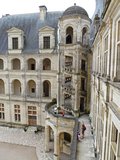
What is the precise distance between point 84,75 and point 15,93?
10147 mm

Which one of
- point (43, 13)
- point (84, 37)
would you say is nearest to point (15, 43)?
point (43, 13)

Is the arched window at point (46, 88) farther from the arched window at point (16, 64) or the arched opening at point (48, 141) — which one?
the arched opening at point (48, 141)

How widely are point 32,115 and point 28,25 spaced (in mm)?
11359

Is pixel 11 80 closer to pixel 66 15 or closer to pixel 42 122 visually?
pixel 42 122

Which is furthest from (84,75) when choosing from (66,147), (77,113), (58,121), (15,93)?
(15,93)

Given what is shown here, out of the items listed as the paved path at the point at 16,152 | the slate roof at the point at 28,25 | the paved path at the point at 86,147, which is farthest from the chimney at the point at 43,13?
the paved path at the point at 86,147

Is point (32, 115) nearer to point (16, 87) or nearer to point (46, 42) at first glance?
point (16, 87)

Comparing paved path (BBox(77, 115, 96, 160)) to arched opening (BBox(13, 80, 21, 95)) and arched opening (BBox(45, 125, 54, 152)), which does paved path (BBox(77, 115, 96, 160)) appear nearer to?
arched opening (BBox(45, 125, 54, 152))

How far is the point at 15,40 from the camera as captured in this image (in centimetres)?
2347

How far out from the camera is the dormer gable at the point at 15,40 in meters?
23.1

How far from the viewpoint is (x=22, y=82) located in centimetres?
2344

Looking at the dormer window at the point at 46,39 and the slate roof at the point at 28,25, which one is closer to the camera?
the dormer window at the point at 46,39

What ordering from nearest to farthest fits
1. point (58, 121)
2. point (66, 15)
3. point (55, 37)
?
point (58, 121) → point (66, 15) → point (55, 37)

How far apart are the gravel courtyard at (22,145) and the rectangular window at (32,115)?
863mm
